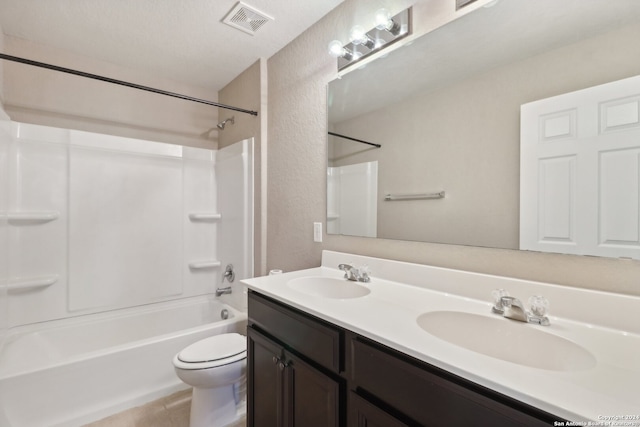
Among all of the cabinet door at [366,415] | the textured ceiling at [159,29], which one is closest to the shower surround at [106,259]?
the textured ceiling at [159,29]

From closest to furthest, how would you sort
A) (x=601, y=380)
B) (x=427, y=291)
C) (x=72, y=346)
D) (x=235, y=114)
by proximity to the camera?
Answer: 1. (x=601, y=380)
2. (x=427, y=291)
3. (x=72, y=346)
4. (x=235, y=114)

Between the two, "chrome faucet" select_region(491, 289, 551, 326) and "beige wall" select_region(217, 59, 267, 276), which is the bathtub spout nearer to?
"beige wall" select_region(217, 59, 267, 276)

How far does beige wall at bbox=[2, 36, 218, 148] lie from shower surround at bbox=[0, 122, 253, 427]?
0.22 m

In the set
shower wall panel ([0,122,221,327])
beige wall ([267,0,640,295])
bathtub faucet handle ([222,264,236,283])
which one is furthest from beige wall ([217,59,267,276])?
shower wall panel ([0,122,221,327])

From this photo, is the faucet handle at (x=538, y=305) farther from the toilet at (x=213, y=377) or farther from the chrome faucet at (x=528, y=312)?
the toilet at (x=213, y=377)

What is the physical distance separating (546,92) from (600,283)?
651mm

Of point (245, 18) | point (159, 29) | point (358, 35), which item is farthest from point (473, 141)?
point (159, 29)

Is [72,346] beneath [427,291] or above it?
beneath

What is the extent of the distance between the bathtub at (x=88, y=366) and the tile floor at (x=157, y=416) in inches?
1.8

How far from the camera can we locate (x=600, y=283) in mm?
880

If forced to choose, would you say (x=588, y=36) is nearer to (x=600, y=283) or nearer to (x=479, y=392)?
(x=600, y=283)

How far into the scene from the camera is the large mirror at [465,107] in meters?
0.92

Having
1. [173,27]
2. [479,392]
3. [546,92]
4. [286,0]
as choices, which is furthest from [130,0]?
[479,392]

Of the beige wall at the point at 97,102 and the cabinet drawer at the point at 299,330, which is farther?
the beige wall at the point at 97,102
